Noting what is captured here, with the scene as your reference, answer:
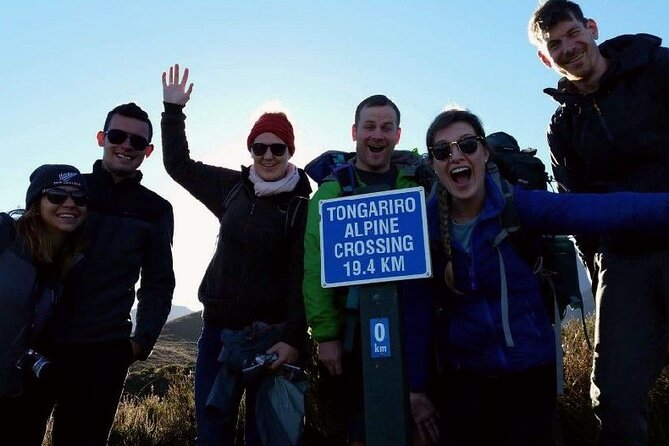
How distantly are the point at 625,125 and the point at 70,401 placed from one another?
3.44 m

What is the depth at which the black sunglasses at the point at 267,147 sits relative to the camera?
3.85 metres

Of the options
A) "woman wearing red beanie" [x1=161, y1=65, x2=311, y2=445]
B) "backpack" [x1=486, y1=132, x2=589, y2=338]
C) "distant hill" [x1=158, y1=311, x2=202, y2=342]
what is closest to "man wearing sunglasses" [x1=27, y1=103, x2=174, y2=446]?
"woman wearing red beanie" [x1=161, y1=65, x2=311, y2=445]

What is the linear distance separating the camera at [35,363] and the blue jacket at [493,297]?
1.97 meters

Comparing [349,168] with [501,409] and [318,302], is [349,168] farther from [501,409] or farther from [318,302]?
[501,409]

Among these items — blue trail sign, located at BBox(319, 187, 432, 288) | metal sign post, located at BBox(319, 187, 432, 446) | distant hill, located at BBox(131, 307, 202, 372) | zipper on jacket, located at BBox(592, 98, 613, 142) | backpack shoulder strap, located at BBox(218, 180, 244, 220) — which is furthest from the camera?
distant hill, located at BBox(131, 307, 202, 372)

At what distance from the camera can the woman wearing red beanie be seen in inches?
134

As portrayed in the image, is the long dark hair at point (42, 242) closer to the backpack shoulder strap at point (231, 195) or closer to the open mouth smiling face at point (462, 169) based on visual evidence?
the backpack shoulder strap at point (231, 195)

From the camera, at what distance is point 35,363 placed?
3.27 m

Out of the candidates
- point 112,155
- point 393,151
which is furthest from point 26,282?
point 393,151

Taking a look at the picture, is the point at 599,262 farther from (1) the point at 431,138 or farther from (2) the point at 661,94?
(1) the point at 431,138

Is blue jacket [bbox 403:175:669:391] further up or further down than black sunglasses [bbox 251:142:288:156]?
further down

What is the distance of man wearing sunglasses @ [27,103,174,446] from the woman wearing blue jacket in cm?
184

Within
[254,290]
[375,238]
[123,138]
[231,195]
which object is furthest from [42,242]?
[375,238]

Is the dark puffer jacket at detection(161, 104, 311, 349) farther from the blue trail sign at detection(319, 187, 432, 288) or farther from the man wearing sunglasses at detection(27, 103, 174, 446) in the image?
the blue trail sign at detection(319, 187, 432, 288)
